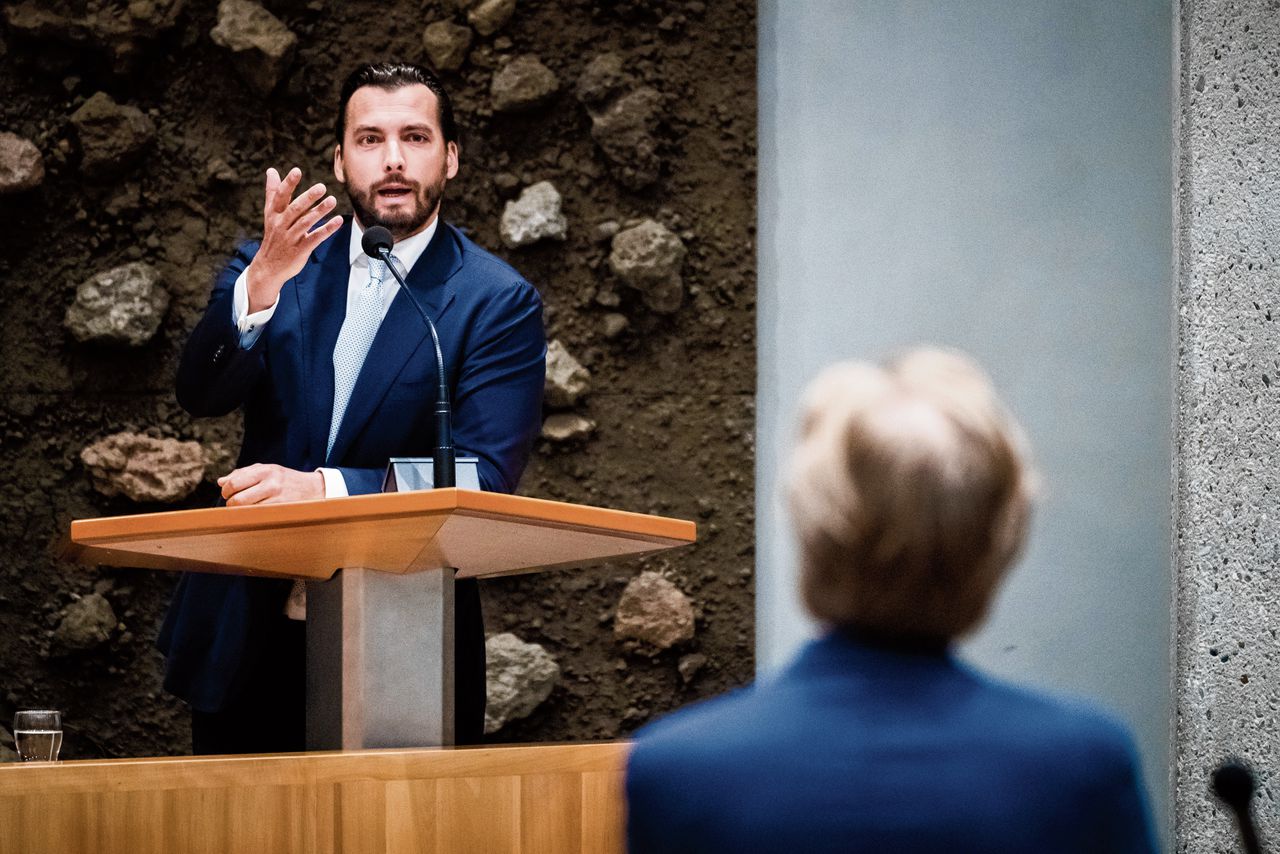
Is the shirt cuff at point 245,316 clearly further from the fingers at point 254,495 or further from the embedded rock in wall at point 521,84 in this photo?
the embedded rock in wall at point 521,84

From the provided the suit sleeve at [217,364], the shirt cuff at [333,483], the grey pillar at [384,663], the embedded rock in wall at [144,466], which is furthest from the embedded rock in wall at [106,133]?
the grey pillar at [384,663]

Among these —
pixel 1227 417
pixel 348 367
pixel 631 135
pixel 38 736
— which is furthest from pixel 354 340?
pixel 1227 417

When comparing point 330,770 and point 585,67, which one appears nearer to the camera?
point 330,770

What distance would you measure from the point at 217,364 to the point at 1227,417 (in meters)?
1.70

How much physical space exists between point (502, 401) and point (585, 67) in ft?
4.44

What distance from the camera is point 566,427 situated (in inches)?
134

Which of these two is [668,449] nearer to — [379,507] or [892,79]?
[892,79]

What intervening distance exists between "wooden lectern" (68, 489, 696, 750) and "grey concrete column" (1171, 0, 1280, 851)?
1.13 m

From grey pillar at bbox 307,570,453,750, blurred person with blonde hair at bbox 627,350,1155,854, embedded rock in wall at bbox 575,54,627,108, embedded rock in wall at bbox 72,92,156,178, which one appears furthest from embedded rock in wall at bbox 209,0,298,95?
blurred person with blonde hair at bbox 627,350,1155,854

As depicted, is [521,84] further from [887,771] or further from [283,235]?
[887,771]

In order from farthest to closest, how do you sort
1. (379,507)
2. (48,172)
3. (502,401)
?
(48,172), (502,401), (379,507)

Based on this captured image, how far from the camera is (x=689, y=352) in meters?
3.44

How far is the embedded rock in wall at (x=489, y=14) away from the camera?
3.41 metres

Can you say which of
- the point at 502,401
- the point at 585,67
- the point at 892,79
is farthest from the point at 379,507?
the point at 892,79
